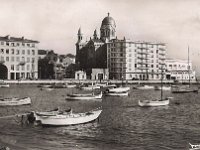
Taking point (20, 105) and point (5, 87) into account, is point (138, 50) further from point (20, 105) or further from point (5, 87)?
point (20, 105)

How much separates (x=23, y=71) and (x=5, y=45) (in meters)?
12.5

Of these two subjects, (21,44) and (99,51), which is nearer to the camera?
(21,44)

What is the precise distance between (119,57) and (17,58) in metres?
47.0

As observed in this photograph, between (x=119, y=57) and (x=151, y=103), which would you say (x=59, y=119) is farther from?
(x=119, y=57)

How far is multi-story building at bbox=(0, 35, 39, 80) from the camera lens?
140 meters

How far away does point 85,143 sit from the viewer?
3203 centimetres

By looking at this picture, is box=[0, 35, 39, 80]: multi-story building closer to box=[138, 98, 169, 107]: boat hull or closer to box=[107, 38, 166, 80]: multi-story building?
box=[107, 38, 166, 80]: multi-story building

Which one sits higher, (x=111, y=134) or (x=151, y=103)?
(x=151, y=103)

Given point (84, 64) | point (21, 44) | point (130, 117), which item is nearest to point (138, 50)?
point (84, 64)

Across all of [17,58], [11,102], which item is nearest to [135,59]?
[17,58]

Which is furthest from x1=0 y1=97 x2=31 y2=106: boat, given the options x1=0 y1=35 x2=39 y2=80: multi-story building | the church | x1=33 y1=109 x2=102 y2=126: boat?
the church

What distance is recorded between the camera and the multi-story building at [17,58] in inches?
5492

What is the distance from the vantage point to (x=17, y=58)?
468 ft

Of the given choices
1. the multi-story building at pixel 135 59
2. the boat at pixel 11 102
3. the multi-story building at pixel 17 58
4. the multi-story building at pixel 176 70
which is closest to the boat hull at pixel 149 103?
the boat at pixel 11 102
